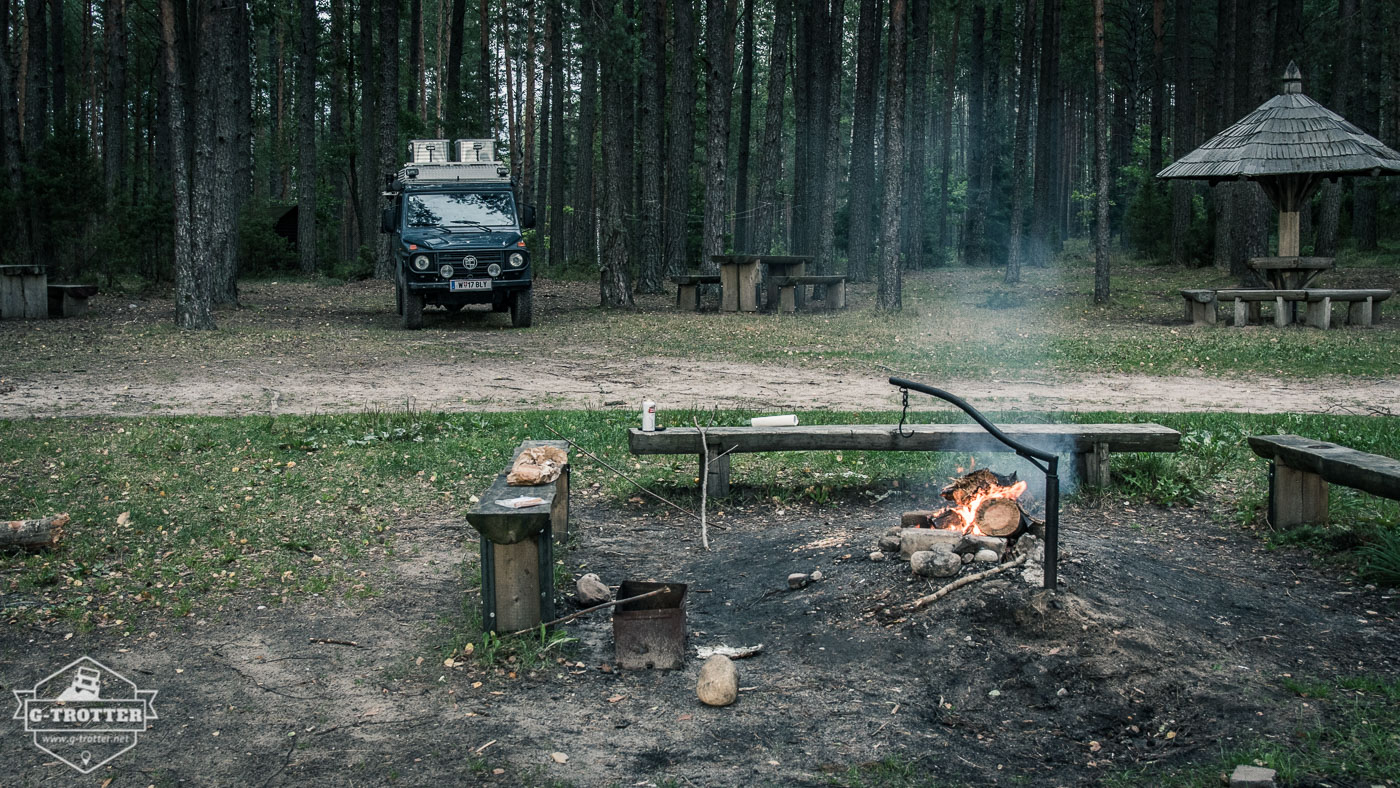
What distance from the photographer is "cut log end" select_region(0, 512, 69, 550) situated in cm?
566

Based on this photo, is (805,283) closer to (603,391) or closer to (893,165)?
(893,165)

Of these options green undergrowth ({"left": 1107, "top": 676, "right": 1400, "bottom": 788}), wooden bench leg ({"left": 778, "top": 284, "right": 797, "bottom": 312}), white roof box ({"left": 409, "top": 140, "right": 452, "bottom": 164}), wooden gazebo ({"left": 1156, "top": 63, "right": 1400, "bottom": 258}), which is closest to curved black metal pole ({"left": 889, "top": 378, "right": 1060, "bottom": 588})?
green undergrowth ({"left": 1107, "top": 676, "right": 1400, "bottom": 788})

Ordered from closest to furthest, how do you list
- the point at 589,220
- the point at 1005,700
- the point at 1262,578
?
the point at 1005,700, the point at 1262,578, the point at 589,220

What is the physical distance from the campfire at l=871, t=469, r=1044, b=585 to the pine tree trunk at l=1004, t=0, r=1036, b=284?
21367 mm

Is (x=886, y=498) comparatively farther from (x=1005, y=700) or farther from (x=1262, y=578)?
(x=1005, y=700)

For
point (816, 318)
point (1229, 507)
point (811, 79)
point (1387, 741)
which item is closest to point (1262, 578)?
point (1229, 507)

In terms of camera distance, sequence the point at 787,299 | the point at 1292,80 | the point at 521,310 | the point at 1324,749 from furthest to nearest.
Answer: the point at 787,299, the point at 1292,80, the point at 521,310, the point at 1324,749

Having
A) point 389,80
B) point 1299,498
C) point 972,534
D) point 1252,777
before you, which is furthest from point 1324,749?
→ point 389,80

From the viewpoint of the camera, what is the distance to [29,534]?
5672mm

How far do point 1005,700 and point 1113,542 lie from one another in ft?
7.00

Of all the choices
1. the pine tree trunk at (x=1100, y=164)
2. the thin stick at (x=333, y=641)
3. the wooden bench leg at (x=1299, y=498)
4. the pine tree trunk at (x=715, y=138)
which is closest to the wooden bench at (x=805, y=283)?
the pine tree trunk at (x=715, y=138)

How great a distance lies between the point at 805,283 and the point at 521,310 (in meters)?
6.28

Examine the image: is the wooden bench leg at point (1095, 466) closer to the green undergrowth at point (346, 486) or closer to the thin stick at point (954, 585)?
the green undergrowth at point (346, 486)

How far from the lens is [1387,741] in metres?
3.46
